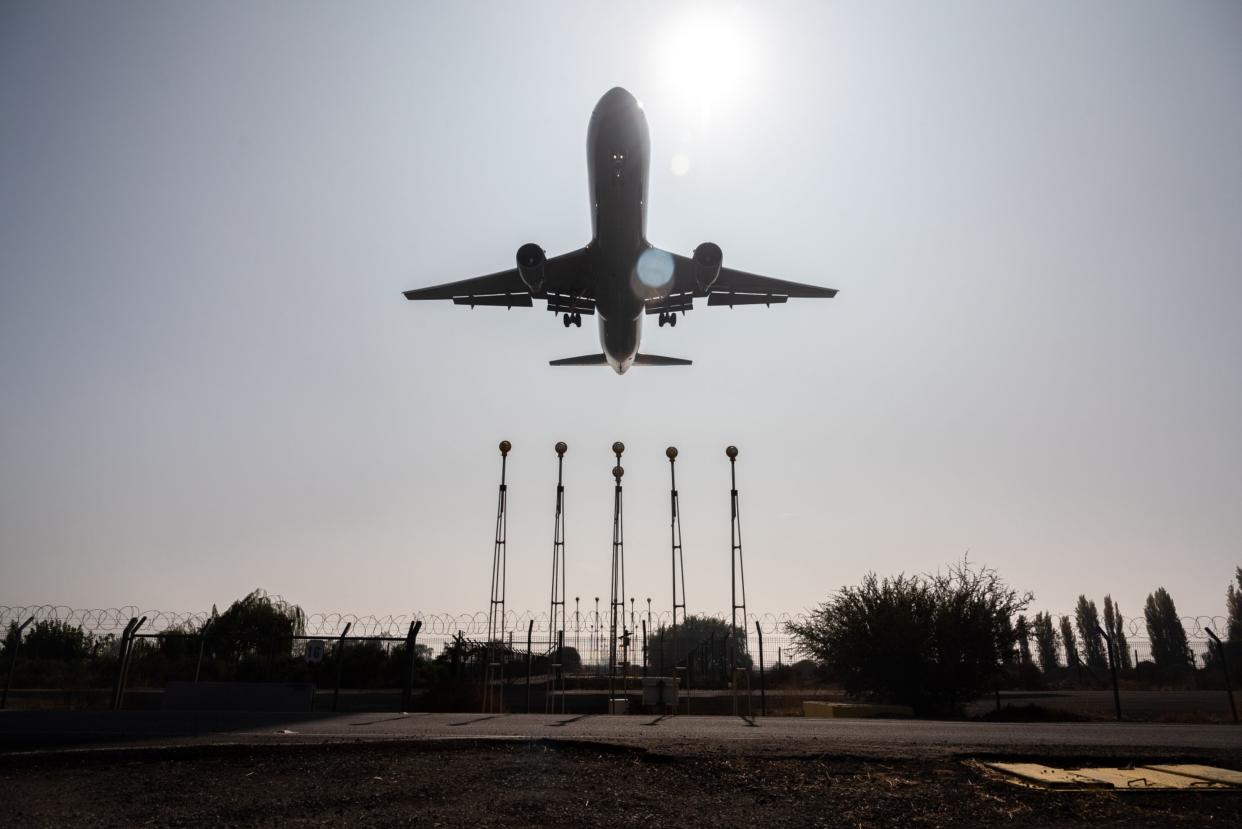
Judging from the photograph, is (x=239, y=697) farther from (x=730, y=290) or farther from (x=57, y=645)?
(x=57, y=645)

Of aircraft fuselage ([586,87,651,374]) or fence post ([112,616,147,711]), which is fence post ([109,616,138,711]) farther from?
aircraft fuselage ([586,87,651,374])

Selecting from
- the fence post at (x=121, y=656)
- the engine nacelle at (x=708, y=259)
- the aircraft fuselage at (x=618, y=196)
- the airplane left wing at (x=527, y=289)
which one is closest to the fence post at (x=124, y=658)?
the fence post at (x=121, y=656)

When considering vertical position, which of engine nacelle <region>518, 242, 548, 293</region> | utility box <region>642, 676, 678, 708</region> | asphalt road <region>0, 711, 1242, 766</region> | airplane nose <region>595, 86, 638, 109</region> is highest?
airplane nose <region>595, 86, 638, 109</region>

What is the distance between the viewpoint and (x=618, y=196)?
19688 mm

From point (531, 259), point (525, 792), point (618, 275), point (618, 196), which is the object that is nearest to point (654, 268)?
point (618, 275)

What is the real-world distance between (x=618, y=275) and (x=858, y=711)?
13.0m

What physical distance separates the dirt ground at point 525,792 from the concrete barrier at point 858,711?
38.8ft

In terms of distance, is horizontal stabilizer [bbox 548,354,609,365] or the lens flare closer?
the lens flare

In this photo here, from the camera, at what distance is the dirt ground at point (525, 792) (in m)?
4.91

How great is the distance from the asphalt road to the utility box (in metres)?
8.68

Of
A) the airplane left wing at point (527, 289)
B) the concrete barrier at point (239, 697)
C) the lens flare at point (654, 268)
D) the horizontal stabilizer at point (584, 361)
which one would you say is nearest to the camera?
the concrete barrier at point (239, 697)

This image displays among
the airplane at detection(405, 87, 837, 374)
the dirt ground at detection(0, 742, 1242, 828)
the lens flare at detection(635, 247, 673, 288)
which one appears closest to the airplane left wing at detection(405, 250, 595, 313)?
the airplane at detection(405, 87, 837, 374)

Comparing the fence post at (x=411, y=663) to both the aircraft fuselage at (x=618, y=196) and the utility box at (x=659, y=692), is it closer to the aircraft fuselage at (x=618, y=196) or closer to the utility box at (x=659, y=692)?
the utility box at (x=659, y=692)

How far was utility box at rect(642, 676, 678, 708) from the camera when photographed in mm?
19922
